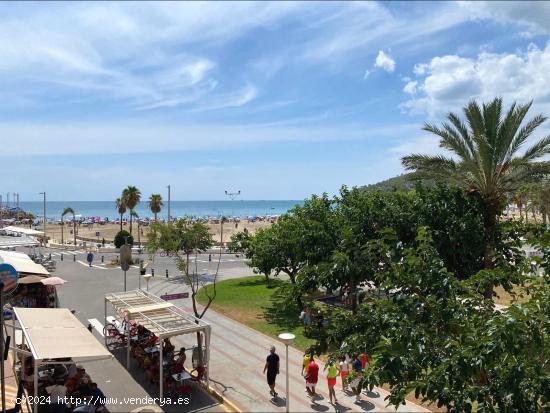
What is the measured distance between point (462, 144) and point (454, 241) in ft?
11.4

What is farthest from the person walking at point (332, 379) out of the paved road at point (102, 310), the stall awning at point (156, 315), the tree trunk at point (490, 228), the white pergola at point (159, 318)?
the tree trunk at point (490, 228)

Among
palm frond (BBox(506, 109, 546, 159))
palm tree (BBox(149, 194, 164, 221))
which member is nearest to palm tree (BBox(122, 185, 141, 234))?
palm tree (BBox(149, 194, 164, 221))

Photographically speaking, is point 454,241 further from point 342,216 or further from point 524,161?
point 342,216

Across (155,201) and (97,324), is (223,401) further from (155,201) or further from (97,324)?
(155,201)

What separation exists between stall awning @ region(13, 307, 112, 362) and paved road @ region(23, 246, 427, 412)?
162 inches

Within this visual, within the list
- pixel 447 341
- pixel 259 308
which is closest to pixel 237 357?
pixel 259 308

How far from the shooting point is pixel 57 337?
A: 1086 centimetres

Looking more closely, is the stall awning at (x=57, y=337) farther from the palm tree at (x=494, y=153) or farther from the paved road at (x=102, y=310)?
the palm tree at (x=494, y=153)

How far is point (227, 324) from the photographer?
20.0 meters

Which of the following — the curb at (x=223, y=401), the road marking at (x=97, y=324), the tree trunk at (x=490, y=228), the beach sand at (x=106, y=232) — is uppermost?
the tree trunk at (x=490, y=228)

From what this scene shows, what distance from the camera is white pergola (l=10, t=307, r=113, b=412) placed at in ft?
31.9

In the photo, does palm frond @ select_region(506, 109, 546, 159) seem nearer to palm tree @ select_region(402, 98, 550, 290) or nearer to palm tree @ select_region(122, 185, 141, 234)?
palm tree @ select_region(402, 98, 550, 290)

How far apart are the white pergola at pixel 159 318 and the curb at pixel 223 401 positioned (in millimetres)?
386

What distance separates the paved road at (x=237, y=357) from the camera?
12.0 m
